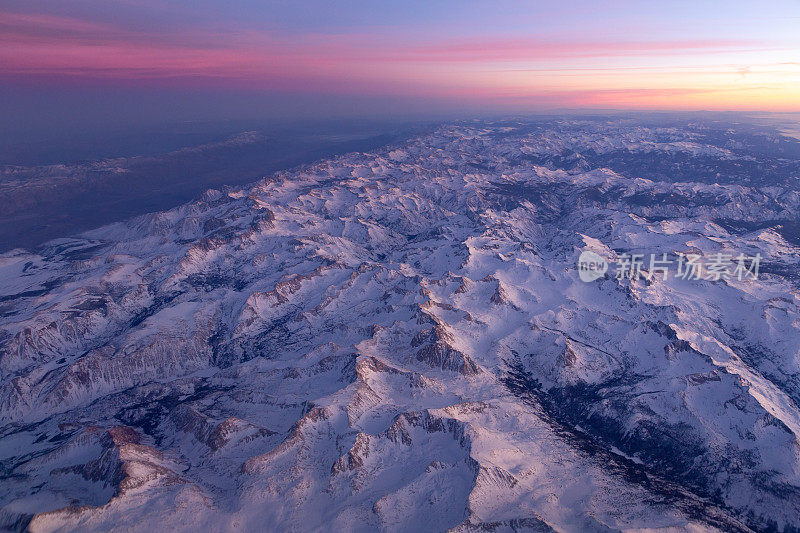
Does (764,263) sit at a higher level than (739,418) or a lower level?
higher

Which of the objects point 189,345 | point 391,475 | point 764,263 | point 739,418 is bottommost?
point 189,345

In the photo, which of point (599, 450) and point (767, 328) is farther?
point (767, 328)

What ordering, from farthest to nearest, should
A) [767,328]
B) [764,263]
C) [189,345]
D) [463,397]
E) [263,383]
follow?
[764,263], [189,345], [767,328], [263,383], [463,397]

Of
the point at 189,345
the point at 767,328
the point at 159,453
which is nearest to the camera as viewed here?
the point at 159,453

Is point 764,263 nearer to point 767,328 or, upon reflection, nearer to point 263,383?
point 767,328

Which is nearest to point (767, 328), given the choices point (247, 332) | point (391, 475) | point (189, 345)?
point (391, 475)

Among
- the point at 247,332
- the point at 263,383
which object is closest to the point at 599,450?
the point at 263,383
